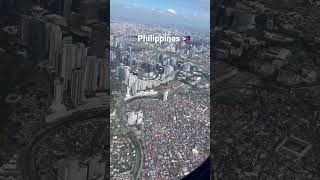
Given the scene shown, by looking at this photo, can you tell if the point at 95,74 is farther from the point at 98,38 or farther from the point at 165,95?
the point at 165,95

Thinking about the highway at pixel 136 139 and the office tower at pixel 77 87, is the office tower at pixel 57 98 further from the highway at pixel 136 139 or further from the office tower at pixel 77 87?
the highway at pixel 136 139

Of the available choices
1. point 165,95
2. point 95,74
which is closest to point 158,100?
point 165,95

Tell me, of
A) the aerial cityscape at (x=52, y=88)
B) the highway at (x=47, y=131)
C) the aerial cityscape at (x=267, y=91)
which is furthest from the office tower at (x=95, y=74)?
the aerial cityscape at (x=267, y=91)

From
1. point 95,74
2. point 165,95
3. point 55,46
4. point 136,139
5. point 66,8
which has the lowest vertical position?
point 136,139

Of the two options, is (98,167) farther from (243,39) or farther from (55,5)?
(243,39)

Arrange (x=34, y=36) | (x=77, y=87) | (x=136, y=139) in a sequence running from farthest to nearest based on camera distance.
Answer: (x=136, y=139) < (x=77, y=87) < (x=34, y=36)

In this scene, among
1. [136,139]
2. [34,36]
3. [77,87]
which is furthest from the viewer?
[136,139]

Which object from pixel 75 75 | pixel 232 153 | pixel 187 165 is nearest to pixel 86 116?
pixel 75 75
